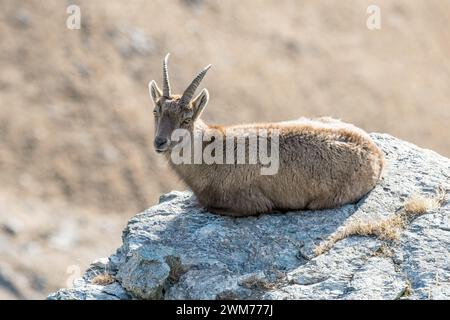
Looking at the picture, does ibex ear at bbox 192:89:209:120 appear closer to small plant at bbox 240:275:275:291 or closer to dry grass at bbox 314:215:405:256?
dry grass at bbox 314:215:405:256

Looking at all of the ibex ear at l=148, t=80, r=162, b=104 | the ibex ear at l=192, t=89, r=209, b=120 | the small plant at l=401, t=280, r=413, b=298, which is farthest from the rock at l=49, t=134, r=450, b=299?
the ibex ear at l=148, t=80, r=162, b=104

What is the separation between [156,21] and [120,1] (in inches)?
80.8

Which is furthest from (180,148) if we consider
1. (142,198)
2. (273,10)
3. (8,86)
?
(273,10)

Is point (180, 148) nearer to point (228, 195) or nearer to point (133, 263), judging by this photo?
point (228, 195)

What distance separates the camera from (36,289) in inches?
1457

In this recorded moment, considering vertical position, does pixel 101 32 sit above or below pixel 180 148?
above

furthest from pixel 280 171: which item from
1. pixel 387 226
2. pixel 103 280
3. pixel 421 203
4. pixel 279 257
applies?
pixel 103 280

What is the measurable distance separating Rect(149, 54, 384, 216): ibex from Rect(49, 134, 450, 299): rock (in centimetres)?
22

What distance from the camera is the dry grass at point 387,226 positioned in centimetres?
1628

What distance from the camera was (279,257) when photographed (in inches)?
628

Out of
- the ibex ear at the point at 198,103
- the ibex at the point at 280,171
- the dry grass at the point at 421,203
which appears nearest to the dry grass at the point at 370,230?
the dry grass at the point at 421,203

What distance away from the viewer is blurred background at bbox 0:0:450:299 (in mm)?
41219

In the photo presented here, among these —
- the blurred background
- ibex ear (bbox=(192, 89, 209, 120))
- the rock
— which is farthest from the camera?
the blurred background

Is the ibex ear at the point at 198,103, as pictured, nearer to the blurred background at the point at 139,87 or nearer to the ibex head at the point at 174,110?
the ibex head at the point at 174,110
